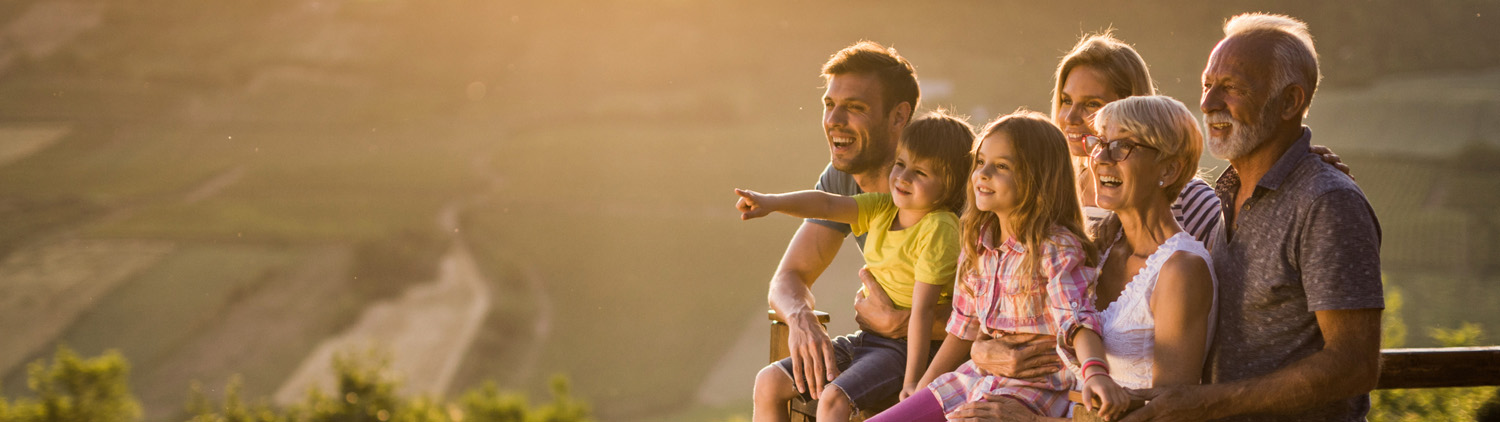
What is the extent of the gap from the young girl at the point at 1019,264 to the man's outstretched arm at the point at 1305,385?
0.66 ft

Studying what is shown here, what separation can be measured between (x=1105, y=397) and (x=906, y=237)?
79 cm

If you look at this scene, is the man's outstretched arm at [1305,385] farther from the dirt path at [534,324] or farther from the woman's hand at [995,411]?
the dirt path at [534,324]

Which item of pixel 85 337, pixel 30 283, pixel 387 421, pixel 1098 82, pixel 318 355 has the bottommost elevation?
pixel 1098 82

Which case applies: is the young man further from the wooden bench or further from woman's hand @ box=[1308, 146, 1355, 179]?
woman's hand @ box=[1308, 146, 1355, 179]

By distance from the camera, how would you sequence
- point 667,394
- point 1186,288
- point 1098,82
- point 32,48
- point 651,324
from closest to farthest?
point 1186,288, point 1098,82, point 667,394, point 651,324, point 32,48

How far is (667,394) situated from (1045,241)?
42366 mm

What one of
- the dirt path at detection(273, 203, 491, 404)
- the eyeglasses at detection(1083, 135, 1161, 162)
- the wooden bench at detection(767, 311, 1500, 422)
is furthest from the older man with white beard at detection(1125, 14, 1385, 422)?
the dirt path at detection(273, 203, 491, 404)

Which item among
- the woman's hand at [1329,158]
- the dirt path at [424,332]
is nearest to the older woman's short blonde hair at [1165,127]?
the woman's hand at [1329,158]

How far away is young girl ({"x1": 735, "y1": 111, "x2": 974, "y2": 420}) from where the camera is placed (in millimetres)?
2289

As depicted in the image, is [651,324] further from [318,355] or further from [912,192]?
[912,192]

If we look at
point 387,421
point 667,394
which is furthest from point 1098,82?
point 667,394

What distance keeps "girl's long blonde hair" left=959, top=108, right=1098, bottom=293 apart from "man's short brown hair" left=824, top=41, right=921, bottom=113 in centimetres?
85

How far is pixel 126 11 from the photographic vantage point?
63.4 meters

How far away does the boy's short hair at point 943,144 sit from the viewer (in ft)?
7.63
